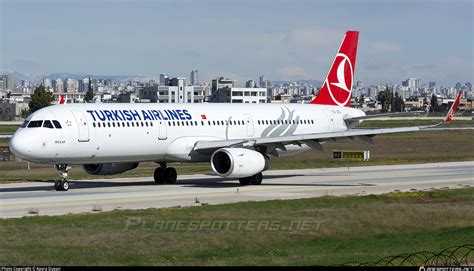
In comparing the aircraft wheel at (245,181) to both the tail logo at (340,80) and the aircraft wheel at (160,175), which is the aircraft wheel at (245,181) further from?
the tail logo at (340,80)

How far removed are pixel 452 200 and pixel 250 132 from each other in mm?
13461

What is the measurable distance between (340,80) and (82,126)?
2009 cm

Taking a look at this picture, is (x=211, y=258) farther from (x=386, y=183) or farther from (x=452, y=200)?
(x=386, y=183)

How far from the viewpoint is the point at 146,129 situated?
1666 inches

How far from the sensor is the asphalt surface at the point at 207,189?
3503 cm

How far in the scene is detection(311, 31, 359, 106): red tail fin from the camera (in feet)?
180

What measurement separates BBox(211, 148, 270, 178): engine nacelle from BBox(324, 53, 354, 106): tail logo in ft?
41.9

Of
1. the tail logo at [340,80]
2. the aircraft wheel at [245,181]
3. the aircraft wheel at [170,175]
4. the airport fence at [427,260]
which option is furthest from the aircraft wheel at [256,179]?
the airport fence at [427,260]

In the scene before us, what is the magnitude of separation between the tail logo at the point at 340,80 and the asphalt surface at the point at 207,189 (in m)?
4.34

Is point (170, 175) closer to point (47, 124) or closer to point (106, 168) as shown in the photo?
point (106, 168)

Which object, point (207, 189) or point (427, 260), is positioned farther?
point (207, 189)

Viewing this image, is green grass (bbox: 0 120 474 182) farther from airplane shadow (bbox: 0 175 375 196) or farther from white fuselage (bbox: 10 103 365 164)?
white fuselage (bbox: 10 103 365 164)

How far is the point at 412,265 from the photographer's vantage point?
21.4 metres

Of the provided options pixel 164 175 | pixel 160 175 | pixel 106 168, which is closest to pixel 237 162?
pixel 164 175
